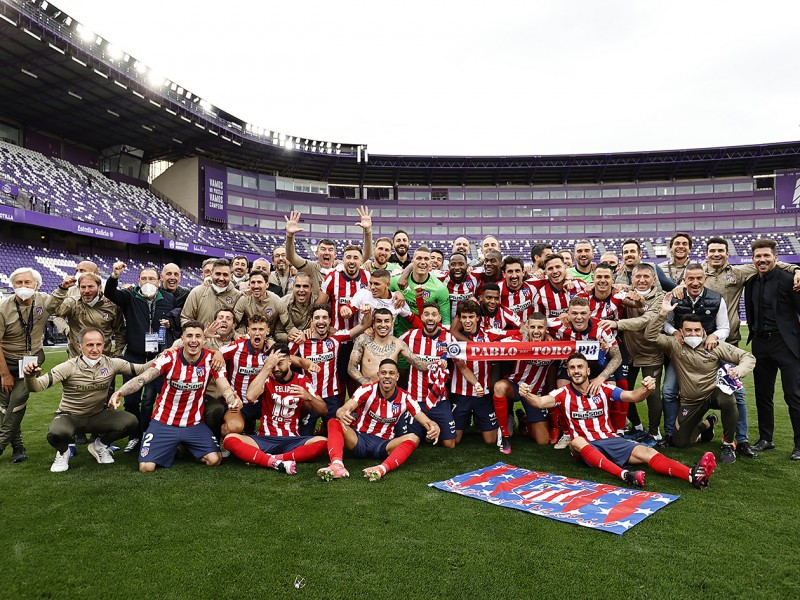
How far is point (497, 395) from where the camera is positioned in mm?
5516

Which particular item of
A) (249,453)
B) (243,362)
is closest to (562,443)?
(249,453)

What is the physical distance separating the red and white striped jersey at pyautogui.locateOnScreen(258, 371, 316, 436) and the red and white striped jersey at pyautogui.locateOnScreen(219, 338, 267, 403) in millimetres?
297

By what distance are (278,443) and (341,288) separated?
193 centimetres

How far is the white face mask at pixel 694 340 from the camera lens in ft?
16.5

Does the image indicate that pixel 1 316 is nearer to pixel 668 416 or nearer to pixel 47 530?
pixel 47 530

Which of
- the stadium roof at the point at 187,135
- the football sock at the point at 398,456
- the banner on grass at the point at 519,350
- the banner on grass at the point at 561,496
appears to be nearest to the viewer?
the banner on grass at the point at 561,496

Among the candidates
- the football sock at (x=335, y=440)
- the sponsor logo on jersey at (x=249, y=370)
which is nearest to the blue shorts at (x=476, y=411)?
the football sock at (x=335, y=440)

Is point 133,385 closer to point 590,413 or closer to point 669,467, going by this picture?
point 590,413

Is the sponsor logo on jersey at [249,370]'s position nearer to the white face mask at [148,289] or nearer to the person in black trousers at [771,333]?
the white face mask at [148,289]

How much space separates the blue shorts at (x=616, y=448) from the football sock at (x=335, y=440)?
2270 millimetres

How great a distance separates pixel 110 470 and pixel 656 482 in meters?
4.81

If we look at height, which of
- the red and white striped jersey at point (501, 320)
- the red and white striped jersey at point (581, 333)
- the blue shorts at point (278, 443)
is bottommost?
the blue shorts at point (278, 443)

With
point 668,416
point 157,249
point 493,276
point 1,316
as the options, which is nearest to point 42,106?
point 157,249

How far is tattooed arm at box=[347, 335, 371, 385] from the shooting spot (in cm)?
528
